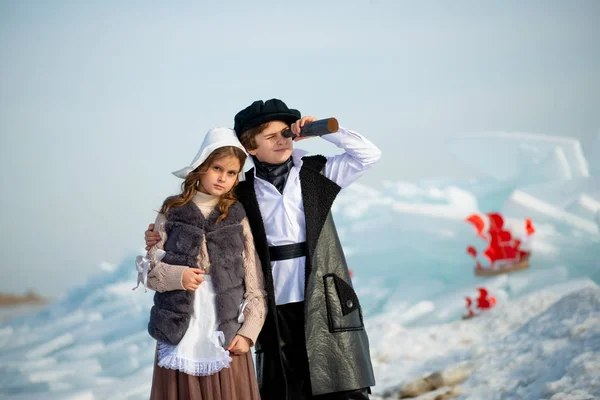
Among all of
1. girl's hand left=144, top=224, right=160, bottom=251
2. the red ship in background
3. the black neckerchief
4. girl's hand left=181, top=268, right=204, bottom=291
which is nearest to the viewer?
girl's hand left=181, top=268, right=204, bottom=291

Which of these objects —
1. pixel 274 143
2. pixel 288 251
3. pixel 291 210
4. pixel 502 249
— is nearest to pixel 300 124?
pixel 274 143

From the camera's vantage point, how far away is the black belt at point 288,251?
2053 millimetres

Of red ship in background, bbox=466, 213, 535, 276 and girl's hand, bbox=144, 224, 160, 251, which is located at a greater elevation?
red ship in background, bbox=466, 213, 535, 276

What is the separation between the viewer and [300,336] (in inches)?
81.0

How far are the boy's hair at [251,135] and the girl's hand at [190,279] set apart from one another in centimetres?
43

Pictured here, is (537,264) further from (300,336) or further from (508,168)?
(300,336)

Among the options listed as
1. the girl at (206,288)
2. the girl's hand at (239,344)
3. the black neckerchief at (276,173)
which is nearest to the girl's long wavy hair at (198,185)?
the girl at (206,288)

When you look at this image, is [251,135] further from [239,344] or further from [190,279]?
[239,344]

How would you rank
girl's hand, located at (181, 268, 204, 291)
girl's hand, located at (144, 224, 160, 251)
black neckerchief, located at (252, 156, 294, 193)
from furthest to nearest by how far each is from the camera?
black neckerchief, located at (252, 156, 294, 193), girl's hand, located at (144, 224, 160, 251), girl's hand, located at (181, 268, 204, 291)

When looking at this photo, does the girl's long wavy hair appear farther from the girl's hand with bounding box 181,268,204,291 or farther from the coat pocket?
the coat pocket

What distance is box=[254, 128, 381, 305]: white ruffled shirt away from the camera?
2.05 meters

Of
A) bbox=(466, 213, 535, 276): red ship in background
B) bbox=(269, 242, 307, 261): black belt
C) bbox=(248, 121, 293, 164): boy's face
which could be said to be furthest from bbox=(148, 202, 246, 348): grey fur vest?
bbox=(466, 213, 535, 276): red ship in background

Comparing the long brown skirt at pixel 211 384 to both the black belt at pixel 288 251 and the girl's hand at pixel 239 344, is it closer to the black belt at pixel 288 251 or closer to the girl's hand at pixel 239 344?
the girl's hand at pixel 239 344

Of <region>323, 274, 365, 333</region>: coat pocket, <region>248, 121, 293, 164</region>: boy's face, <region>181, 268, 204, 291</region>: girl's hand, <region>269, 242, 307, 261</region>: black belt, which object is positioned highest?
<region>248, 121, 293, 164</region>: boy's face
